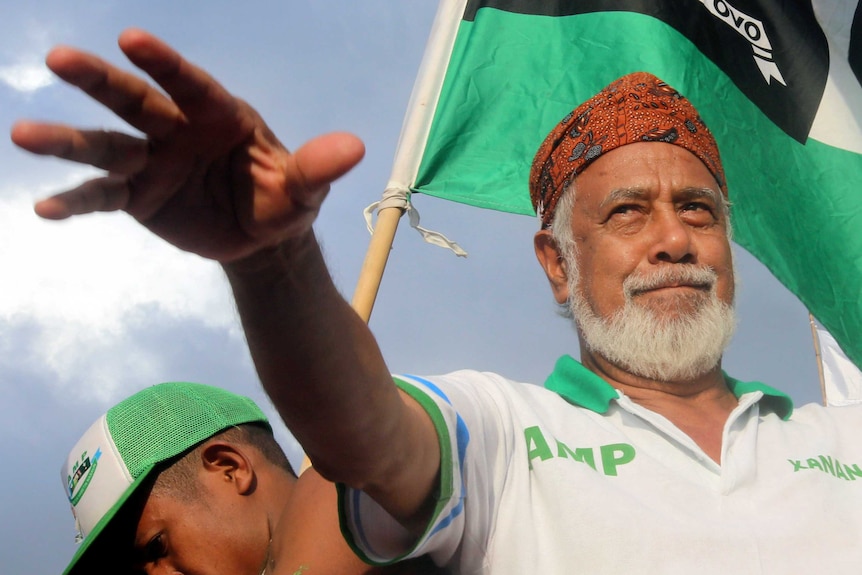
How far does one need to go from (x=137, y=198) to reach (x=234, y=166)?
5.2 inches

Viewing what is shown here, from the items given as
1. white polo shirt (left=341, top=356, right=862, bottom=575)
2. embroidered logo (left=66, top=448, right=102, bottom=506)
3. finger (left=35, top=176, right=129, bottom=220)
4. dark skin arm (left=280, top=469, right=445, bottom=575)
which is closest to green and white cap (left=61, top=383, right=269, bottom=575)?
embroidered logo (left=66, top=448, right=102, bottom=506)

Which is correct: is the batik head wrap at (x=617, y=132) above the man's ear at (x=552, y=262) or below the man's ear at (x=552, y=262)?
above

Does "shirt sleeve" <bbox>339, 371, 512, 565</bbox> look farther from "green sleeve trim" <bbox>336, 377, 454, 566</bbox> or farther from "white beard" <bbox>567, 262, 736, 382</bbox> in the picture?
"white beard" <bbox>567, 262, 736, 382</bbox>

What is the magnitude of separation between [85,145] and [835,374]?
7365 millimetres

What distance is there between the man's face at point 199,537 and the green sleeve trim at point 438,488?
81 cm

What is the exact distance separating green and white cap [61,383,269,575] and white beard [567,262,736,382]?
1.15 meters

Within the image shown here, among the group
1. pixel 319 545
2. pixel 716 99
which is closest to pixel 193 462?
pixel 319 545

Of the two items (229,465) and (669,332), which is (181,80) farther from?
(669,332)

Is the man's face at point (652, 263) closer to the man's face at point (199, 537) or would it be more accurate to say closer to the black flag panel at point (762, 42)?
the man's face at point (199, 537)

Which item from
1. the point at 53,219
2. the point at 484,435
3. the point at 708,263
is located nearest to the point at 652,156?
the point at 708,263

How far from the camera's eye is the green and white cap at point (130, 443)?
7.88ft

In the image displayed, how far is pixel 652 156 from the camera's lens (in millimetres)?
2824

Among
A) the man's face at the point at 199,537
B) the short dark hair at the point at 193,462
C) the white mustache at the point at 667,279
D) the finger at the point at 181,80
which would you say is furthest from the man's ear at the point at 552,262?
the finger at the point at 181,80

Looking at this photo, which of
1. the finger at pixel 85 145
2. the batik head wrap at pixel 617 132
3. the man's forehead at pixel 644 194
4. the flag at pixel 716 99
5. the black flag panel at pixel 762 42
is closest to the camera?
the finger at pixel 85 145
